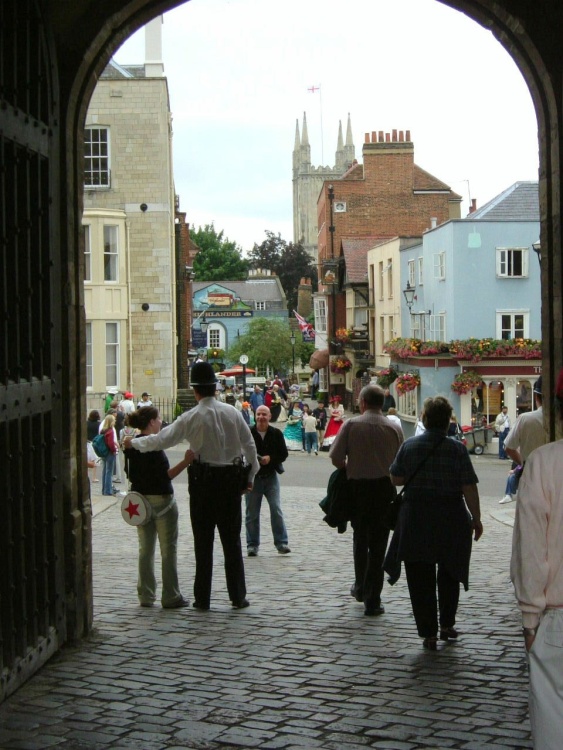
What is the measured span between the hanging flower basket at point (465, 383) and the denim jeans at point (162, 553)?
2752cm

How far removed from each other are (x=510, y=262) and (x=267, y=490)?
28868mm

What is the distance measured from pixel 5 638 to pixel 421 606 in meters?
2.63

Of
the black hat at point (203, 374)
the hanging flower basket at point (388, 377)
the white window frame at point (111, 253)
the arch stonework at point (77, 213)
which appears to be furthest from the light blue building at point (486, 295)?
the arch stonework at point (77, 213)

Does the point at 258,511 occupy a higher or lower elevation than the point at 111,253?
lower

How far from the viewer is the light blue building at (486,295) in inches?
1406

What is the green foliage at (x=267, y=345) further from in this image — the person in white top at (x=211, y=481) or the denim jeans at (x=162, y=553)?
the person in white top at (x=211, y=481)

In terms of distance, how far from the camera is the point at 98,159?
119ft

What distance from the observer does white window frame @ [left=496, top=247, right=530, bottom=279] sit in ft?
127

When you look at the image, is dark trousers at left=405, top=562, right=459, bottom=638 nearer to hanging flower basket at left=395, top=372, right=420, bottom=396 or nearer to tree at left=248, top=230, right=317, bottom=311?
hanging flower basket at left=395, top=372, right=420, bottom=396

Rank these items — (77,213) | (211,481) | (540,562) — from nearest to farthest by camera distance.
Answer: (540,562), (77,213), (211,481)

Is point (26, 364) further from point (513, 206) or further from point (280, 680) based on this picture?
point (513, 206)

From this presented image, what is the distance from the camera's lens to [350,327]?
56.9 m

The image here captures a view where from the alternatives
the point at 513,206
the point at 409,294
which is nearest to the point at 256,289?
the point at 409,294

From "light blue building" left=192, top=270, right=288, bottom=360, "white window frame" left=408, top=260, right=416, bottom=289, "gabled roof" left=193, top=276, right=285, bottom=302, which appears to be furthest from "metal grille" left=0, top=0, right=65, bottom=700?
"gabled roof" left=193, top=276, right=285, bottom=302
